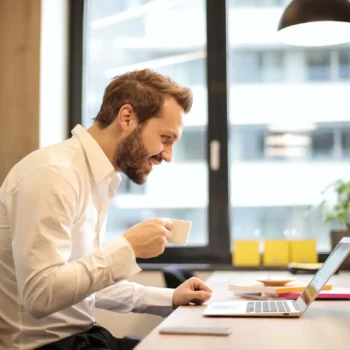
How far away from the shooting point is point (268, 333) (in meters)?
1.25

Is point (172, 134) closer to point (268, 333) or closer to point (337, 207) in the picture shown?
point (268, 333)

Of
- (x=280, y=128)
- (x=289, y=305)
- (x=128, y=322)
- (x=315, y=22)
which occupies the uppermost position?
(x=315, y=22)

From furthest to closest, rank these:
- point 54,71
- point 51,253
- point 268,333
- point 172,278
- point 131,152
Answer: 1. point 54,71
2. point 172,278
3. point 131,152
4. point 51,253
5. point 268,333

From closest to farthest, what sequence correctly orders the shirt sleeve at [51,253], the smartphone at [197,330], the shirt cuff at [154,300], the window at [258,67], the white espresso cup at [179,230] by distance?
1. the smartphone at [197,330]
2. the shirt sleeve at [51,253]
3. the white espresso cup at [179,230]
4. the shirt cuff at [154,300]
5. the window at [258,67]

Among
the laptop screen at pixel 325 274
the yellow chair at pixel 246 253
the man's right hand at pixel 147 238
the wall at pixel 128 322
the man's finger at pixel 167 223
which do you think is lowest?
the wall at pixel 128 322

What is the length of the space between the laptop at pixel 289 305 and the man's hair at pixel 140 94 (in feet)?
2.11

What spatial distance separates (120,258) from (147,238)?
97mm

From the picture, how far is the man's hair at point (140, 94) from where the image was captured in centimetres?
187

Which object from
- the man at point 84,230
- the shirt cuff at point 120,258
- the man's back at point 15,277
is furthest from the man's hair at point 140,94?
the shirt cuff at point 120,258

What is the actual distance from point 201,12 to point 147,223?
275cm

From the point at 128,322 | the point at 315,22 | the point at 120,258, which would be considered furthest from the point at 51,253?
the point at 128,322

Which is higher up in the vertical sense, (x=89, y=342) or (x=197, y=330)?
(x=197, y=330)

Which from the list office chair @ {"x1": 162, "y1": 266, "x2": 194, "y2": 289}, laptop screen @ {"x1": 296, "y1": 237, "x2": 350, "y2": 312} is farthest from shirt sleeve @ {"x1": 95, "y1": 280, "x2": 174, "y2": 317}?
office chair @ {"x1": 162, "y1": 266, "x2": 194, "y2": 289}

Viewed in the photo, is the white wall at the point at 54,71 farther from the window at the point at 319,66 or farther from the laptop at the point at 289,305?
the laptop at the point at 289,305
